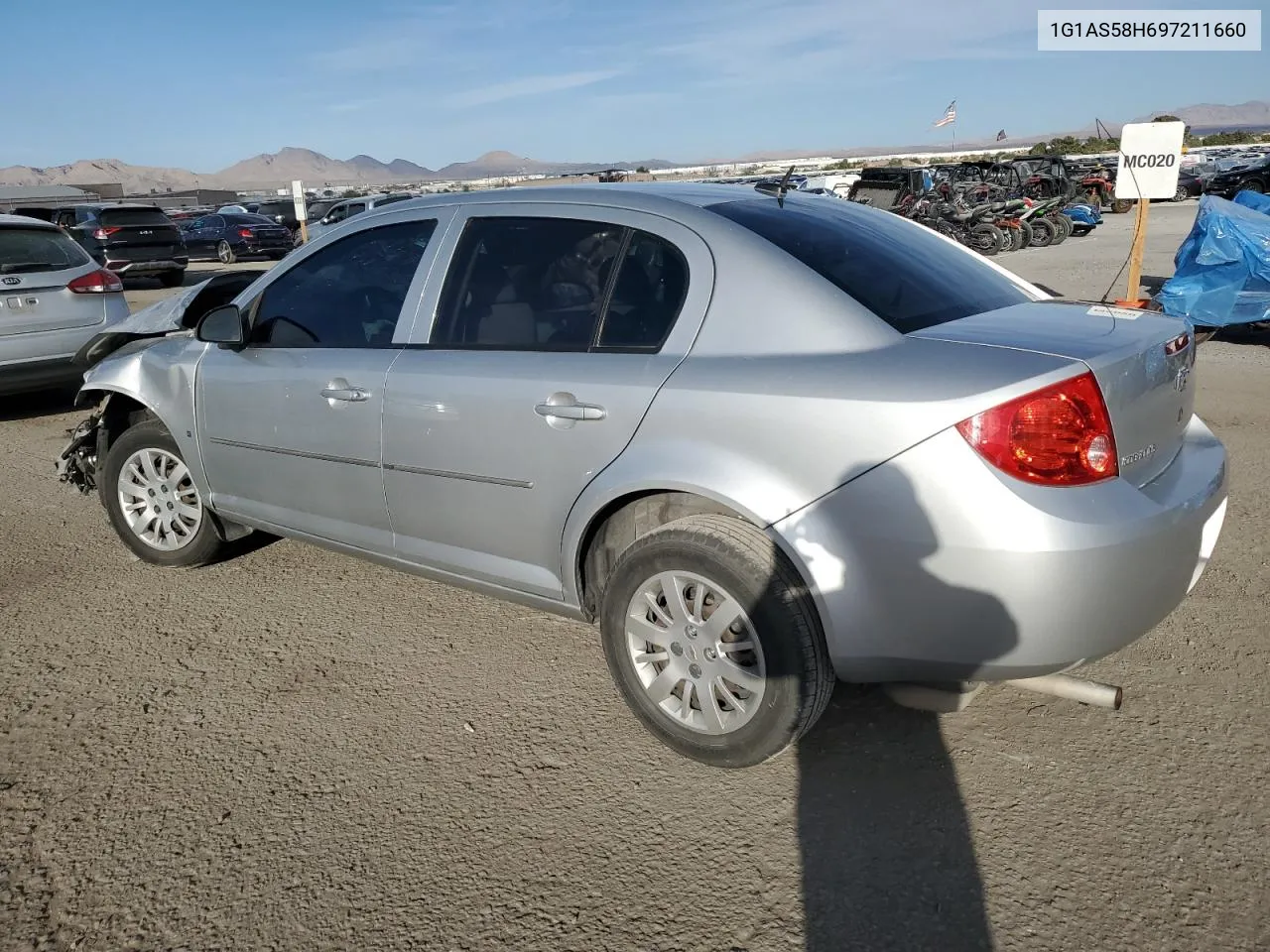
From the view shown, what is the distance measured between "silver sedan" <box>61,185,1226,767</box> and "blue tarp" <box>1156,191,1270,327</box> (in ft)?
24.8

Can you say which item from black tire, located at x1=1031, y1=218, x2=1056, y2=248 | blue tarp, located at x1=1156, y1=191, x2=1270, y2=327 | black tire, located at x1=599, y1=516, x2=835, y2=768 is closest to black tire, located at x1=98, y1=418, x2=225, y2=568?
black tire, located at x1=599, y1=516, x2=835, y2=768

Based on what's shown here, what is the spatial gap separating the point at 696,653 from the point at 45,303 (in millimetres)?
6952

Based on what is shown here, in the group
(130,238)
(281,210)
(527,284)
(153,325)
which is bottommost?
(153,325)

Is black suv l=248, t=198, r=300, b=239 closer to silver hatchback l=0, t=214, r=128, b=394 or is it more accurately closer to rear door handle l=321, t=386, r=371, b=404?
silver hatchback l=0, t=214, r=128, b=394

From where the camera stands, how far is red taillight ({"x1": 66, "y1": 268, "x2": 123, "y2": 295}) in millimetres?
7852

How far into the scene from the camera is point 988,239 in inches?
770

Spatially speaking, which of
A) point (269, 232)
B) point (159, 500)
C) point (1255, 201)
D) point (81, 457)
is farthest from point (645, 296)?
point (269, 232)

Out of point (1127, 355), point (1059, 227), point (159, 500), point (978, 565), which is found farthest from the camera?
point (1059, 227)

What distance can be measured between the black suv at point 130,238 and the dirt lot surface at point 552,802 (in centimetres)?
1673

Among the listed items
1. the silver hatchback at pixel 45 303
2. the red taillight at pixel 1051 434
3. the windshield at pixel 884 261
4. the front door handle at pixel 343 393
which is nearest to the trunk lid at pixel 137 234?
the silver hatchback at pixel 45 303

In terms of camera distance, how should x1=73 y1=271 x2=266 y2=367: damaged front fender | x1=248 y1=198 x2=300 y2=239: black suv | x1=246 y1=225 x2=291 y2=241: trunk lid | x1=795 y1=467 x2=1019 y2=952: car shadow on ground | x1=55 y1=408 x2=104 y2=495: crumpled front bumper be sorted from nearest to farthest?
x1=795 y1=467 x2=1019 y2=952: car shadow on ground → x1=73 y1=271 x2=266 y2=367: damaged front fender → x1=55 y1=408 x2=104 y2=495: crumpled front bumper → x1=246 y1=225 x2=291 y2=241: trunk lid → x1=248 y1=198 x2=300 y2=239: black suv

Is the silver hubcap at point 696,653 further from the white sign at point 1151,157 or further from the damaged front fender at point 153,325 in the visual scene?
the white sign at point 1151,157

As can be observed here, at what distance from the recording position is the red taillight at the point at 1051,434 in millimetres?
2377

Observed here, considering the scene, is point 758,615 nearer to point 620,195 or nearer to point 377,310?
point 620,195
